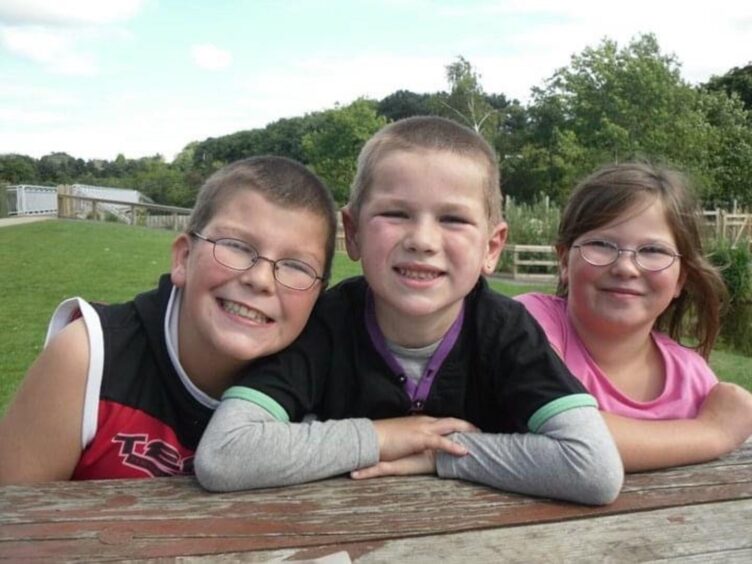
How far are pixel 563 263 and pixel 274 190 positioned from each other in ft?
3.44

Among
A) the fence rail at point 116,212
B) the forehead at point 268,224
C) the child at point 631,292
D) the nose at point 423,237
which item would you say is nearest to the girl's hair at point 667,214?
the child at point 631,292

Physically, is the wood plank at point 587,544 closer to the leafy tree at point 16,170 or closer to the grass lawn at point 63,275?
the grass lawn at point 63,275

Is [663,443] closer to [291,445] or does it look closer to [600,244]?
[600,244]

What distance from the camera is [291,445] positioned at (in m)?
1.52

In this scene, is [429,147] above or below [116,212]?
below

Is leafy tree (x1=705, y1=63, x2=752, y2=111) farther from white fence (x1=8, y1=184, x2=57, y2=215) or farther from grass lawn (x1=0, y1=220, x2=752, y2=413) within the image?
grass lawn (x1=0, y1=220, x2=752, y2=413)

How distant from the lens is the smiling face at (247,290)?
1.75 metres

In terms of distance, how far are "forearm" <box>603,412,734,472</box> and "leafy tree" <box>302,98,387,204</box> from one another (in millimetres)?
36714

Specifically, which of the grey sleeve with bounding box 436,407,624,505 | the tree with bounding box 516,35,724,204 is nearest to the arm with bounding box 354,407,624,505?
the grey sleeve with bounding box 436,407,624,505

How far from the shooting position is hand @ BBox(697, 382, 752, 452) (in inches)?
71.7

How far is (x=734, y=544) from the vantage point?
1312 mm

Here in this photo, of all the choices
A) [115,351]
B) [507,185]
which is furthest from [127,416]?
[507,185]

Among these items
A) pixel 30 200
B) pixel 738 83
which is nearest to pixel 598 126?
pixel 738 83

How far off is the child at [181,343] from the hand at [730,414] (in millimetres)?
1002
